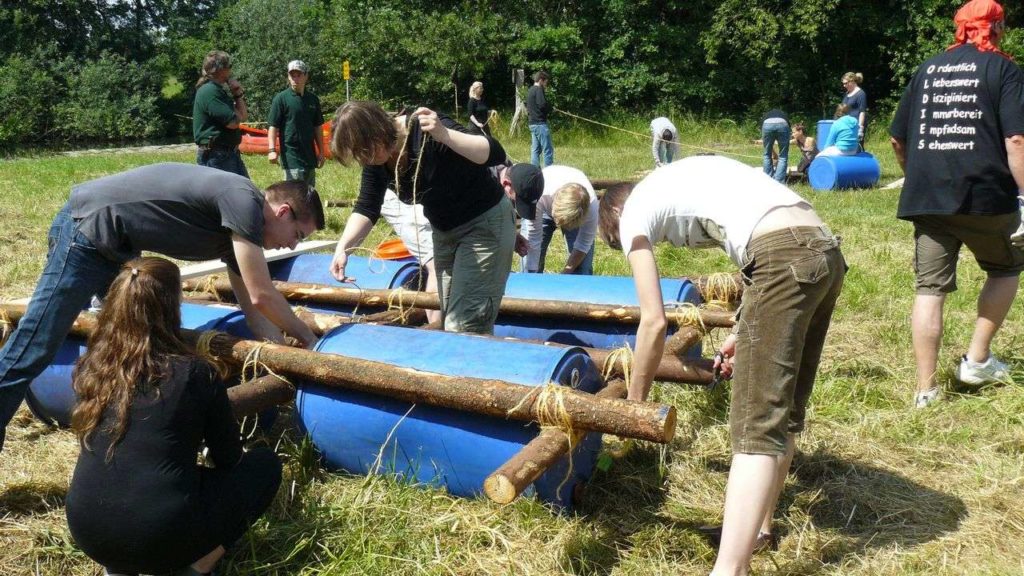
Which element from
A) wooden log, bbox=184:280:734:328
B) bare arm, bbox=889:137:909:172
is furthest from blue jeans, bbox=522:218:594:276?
bare arm, bbox=889:137:909:172

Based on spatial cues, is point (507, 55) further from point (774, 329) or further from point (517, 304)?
point (774, 329)

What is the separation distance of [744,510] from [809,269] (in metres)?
0.71

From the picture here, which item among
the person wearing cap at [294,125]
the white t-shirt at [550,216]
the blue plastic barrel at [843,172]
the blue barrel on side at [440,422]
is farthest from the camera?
the blue plastic barrel at [843,172]

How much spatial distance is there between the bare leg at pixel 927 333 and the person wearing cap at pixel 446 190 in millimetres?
1950

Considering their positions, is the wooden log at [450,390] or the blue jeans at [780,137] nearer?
the wooden log at [450,390]

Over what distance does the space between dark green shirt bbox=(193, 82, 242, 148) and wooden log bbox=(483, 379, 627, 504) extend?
534 centimetres

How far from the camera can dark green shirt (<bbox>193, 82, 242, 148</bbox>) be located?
24.0 ft

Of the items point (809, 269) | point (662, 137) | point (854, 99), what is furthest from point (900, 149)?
point (854, 99)

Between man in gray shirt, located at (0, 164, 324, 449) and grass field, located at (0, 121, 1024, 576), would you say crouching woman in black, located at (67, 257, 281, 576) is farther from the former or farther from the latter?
man in gray shirt, located at (0, 164, 324, 449)

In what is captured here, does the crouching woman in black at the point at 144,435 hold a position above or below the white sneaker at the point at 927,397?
above

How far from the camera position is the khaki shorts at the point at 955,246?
13.1 ft

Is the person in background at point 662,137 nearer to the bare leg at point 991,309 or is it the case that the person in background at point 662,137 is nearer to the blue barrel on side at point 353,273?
the blue barrel on side at point 353,273

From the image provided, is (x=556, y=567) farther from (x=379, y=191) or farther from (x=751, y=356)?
(x=379, y=191)

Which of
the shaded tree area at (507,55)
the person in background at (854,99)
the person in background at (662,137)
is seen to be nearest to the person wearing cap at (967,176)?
the person in background at (662,137)
